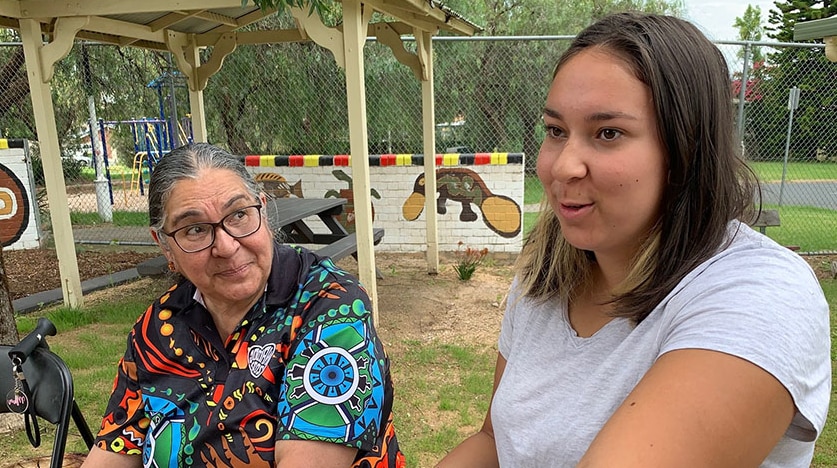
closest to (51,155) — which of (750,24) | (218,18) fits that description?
(218,18)

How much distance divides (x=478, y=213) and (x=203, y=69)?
3.51 meters

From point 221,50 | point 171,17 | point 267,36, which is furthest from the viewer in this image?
point 221,50

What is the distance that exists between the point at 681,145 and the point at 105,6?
4.87 meters

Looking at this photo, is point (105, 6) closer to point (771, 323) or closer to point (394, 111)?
point (394, 111)

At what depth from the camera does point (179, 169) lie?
1.60 m

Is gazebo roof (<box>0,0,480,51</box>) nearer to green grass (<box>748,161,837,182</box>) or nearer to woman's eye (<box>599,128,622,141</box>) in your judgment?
woman's eye (<box>599,128,622,141</box>)

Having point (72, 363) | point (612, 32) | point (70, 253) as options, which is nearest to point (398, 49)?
point (70, 253)

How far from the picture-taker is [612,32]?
0.90 metres

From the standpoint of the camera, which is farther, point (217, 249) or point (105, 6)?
point (105, 6)

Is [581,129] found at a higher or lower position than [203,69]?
lower

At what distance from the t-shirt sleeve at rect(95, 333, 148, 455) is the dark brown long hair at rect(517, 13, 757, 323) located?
1381mm

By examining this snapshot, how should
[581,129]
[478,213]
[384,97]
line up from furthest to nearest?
[384,97], [478,213], [581,129]

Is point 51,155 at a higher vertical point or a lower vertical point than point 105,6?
lower

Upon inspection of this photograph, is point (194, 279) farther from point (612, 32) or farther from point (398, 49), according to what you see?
point (398, 49)
